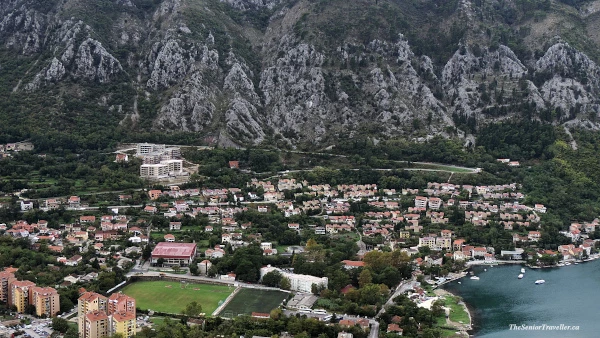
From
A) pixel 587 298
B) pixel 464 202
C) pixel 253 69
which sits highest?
pixel 253 69

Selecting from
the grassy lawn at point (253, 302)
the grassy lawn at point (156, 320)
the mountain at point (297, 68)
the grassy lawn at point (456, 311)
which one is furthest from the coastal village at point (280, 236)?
the mountain at point (297, 68)

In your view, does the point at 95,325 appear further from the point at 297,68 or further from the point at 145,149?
the point at 297,68

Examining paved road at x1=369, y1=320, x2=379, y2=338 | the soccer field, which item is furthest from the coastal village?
the soccer field

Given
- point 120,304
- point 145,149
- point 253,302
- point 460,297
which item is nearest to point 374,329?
point 253,302

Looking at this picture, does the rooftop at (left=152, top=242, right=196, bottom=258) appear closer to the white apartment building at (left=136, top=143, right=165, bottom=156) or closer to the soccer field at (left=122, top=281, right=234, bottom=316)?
the soccer field at (left=122, top=281, right=234, bottom=316)

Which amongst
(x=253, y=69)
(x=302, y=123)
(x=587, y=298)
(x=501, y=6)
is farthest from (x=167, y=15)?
(x=587, y=298)

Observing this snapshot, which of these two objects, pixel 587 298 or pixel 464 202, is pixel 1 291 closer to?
pixel 587 298
